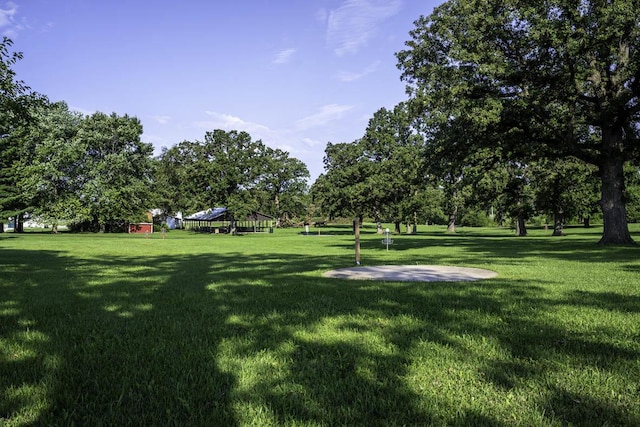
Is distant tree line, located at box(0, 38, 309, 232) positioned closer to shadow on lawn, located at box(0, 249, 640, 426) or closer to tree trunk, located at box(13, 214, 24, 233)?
tree trunk, located at box(13, 214, 24, 233)

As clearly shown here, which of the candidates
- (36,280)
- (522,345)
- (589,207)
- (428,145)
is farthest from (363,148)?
(522,345)

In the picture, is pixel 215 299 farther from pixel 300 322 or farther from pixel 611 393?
pixel 611 393

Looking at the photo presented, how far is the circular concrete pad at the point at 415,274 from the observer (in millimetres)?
9938

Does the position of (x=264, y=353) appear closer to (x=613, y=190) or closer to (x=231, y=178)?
(x=613, y=190)

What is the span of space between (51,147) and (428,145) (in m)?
47.1

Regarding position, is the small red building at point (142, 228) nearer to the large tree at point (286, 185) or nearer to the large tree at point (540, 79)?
the large tree at point (286, 185)

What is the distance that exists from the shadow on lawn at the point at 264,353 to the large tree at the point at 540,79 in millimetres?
15298

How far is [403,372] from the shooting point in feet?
12.0

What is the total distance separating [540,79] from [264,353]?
74.6 feet

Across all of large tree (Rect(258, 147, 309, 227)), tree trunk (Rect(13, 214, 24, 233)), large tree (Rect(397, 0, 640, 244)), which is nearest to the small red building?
tree trunk (Rect(13, 214, 24, 233))

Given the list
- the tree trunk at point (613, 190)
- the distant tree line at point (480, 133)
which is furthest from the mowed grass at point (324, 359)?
the tree trunk at point (613, 190)

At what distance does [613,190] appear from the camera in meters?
22.6

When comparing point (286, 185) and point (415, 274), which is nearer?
point (415, 274)

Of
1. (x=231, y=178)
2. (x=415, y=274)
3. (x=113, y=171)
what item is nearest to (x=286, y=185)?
(x=231, y=178)
